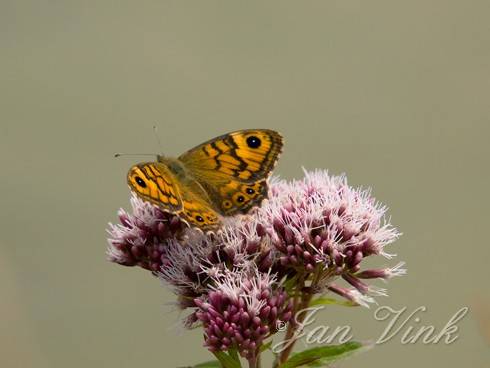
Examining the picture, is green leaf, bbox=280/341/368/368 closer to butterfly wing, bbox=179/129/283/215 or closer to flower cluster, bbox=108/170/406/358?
flower cluster, bbox=108/170/406/358

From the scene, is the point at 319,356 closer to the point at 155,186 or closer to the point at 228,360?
the point at 228,360

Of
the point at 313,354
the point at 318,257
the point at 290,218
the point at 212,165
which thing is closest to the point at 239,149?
the point at 212,165

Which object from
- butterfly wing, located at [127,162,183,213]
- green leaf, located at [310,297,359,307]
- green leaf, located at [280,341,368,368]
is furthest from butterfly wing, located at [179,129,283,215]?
green leaf, located at [280,341,368,368]

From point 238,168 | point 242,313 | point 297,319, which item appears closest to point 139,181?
point 238,168

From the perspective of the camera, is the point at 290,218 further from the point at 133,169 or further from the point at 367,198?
the point at 133,169

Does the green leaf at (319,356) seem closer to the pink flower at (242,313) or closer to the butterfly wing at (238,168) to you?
the pink flower at (242,313)

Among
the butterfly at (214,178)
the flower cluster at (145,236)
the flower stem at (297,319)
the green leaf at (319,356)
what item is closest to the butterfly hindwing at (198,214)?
the butterfly at (214,178)

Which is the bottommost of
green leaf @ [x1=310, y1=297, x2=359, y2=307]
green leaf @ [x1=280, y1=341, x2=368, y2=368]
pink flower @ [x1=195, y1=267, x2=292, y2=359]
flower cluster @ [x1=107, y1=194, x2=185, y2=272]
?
green leaf @ [x1=280, y1=341, x2=368, y2=368]
